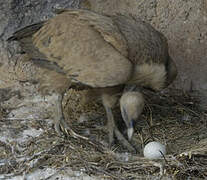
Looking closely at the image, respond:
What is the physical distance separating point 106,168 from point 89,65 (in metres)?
0.78

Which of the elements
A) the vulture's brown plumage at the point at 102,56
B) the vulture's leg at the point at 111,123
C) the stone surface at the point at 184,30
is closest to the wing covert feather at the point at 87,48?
the vulture's brown plumage at the point at 102,56

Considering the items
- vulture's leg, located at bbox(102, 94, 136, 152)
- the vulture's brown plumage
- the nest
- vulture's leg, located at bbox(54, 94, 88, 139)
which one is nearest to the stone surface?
the nest

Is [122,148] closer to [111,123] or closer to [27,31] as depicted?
[111,123]

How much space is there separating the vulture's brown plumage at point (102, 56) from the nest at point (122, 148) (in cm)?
21

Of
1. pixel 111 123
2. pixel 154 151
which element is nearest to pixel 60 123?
pixel 111 123

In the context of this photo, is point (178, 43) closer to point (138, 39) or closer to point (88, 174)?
point (138, 39)

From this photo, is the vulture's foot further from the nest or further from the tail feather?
the tail feather

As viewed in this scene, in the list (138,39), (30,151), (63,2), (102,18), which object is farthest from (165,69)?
(63,2)

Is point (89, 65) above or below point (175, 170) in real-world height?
above

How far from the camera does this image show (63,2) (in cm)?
469

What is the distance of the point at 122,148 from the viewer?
3.61 meters

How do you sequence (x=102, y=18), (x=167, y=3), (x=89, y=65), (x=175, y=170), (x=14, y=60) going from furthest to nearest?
(x=14, y=60) < (x=167, y=3) < (x=102, y=18) < (x=89, y=65) < (x=175, y=170)

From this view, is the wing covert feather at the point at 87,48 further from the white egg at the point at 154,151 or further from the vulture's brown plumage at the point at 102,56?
the white egg at the point at 154,151

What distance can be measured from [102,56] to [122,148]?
84 cm
